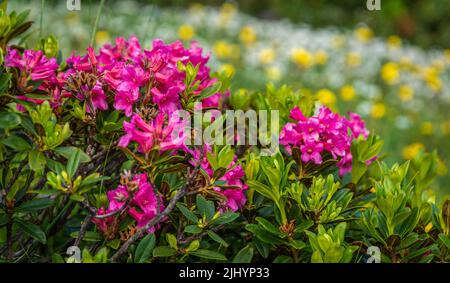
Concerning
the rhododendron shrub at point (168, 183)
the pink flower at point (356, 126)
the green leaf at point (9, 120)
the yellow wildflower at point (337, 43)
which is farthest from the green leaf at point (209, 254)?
the yellow wildflower at point (337, 43)

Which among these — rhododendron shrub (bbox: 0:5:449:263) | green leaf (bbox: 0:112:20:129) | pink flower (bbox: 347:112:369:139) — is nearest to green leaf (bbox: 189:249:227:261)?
rhododendron shrub (bbox: 0:5:449:263)

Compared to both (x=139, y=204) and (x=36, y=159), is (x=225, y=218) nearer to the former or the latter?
(x=139, y=204)

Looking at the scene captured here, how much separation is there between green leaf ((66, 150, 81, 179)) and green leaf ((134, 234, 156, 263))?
22 centimetres

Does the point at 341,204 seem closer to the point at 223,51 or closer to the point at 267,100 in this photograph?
the point at 267,100

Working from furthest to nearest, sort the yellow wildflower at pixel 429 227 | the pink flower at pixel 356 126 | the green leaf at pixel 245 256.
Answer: the pink flower at pixel 356 126, the yellow wildflower at pixel 429 227, the green leaf at pixel 245 256

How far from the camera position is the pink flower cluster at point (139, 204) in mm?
1271

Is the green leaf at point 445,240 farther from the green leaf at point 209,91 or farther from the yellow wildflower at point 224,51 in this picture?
the yellow wildflower at point 224,51

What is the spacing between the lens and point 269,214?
147 centimetres

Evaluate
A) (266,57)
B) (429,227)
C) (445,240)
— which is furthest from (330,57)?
(445,240)

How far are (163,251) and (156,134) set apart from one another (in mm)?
262

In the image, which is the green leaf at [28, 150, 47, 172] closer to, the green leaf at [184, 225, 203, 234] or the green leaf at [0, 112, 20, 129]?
the green leaf at [0, 112, 20, 129]

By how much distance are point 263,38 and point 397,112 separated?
211 cm

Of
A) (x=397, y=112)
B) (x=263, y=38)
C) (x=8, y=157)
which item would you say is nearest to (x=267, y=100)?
(x=8, y=157)
